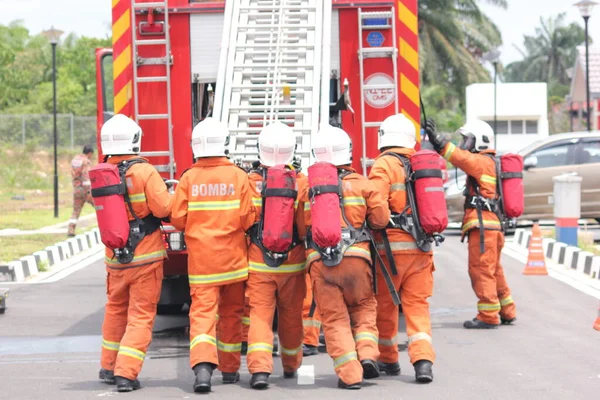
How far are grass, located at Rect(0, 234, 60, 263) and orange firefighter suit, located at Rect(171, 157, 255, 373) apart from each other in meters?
8.93

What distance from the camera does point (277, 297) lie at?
27.2 feet

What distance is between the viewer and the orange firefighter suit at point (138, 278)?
8125 millimetres

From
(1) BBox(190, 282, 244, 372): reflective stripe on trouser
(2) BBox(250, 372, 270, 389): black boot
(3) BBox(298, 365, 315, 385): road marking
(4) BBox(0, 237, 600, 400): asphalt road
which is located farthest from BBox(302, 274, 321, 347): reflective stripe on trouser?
(2) BBox(250, 372, 270, 389): black boot

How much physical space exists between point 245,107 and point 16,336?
2.96 meters

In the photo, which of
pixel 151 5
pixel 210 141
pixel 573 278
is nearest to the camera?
pixel 210 141

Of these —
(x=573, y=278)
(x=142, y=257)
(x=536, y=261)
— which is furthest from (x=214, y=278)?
→ (x=536, y=261)

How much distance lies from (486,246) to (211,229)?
3.73 m

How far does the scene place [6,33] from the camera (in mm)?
67625

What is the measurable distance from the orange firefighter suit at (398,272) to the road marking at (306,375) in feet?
1.76

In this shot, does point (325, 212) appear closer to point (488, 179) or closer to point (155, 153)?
A: point (155, 153)

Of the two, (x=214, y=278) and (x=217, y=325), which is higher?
(x=214, y=278)

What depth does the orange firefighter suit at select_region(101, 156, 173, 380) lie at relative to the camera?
8125mm

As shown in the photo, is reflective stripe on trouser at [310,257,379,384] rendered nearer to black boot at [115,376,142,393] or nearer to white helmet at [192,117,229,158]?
white helmet at [192,117,229,158]

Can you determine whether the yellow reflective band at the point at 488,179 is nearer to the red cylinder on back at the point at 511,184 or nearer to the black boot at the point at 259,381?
the red cylinder on back at the point at 511,184
